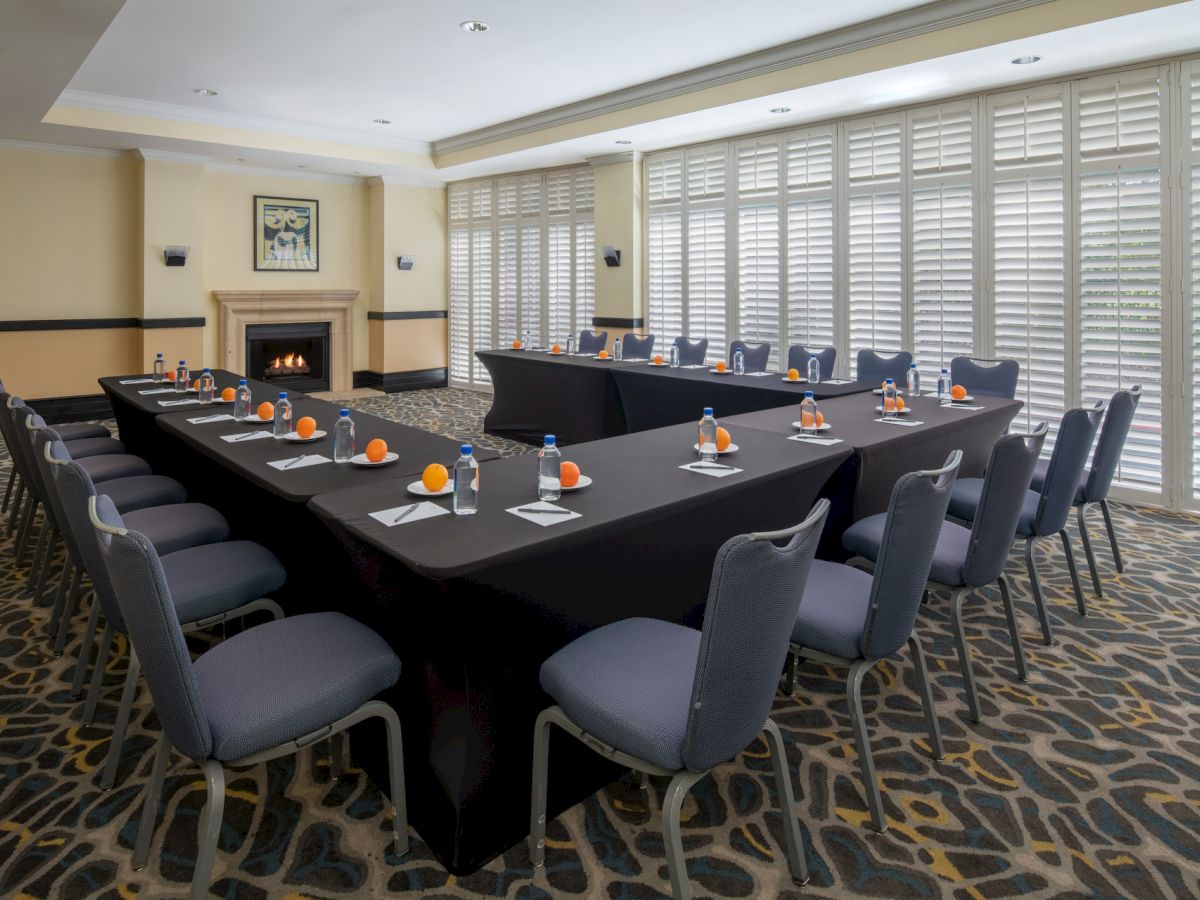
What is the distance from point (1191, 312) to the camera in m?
5.27

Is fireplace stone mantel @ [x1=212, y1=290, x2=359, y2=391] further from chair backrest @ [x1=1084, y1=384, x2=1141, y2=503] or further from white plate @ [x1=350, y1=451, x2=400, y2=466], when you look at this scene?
chair backrest @ [x1=1084, y1=384, x2=1141, y2=503]

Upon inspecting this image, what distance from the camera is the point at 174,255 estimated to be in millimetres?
9023

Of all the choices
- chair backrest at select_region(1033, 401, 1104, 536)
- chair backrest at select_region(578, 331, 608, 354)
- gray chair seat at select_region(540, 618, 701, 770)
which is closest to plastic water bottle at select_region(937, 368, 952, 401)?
chair backrest at select_region(1033, 401, 1104, 536)

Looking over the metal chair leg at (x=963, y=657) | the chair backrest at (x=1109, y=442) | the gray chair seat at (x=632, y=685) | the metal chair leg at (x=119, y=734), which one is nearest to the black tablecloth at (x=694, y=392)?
the chair backrest at (x=1109, y=442)

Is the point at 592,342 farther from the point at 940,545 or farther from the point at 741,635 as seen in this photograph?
the point at 741,635

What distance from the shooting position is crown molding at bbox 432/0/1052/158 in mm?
5145

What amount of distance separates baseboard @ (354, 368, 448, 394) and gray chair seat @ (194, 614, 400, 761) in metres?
9.13

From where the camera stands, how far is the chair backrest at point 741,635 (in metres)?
1.60

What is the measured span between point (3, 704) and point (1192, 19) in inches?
264

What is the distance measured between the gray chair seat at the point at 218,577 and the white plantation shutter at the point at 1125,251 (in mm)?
5359

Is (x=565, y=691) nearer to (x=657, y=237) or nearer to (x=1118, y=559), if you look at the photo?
(x=1118, y=559)

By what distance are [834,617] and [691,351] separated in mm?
5324

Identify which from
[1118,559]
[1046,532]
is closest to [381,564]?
[1046,532]

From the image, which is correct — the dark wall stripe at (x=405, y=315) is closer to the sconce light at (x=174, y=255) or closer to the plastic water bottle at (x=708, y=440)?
the sconce light at (x=174, y=255)
